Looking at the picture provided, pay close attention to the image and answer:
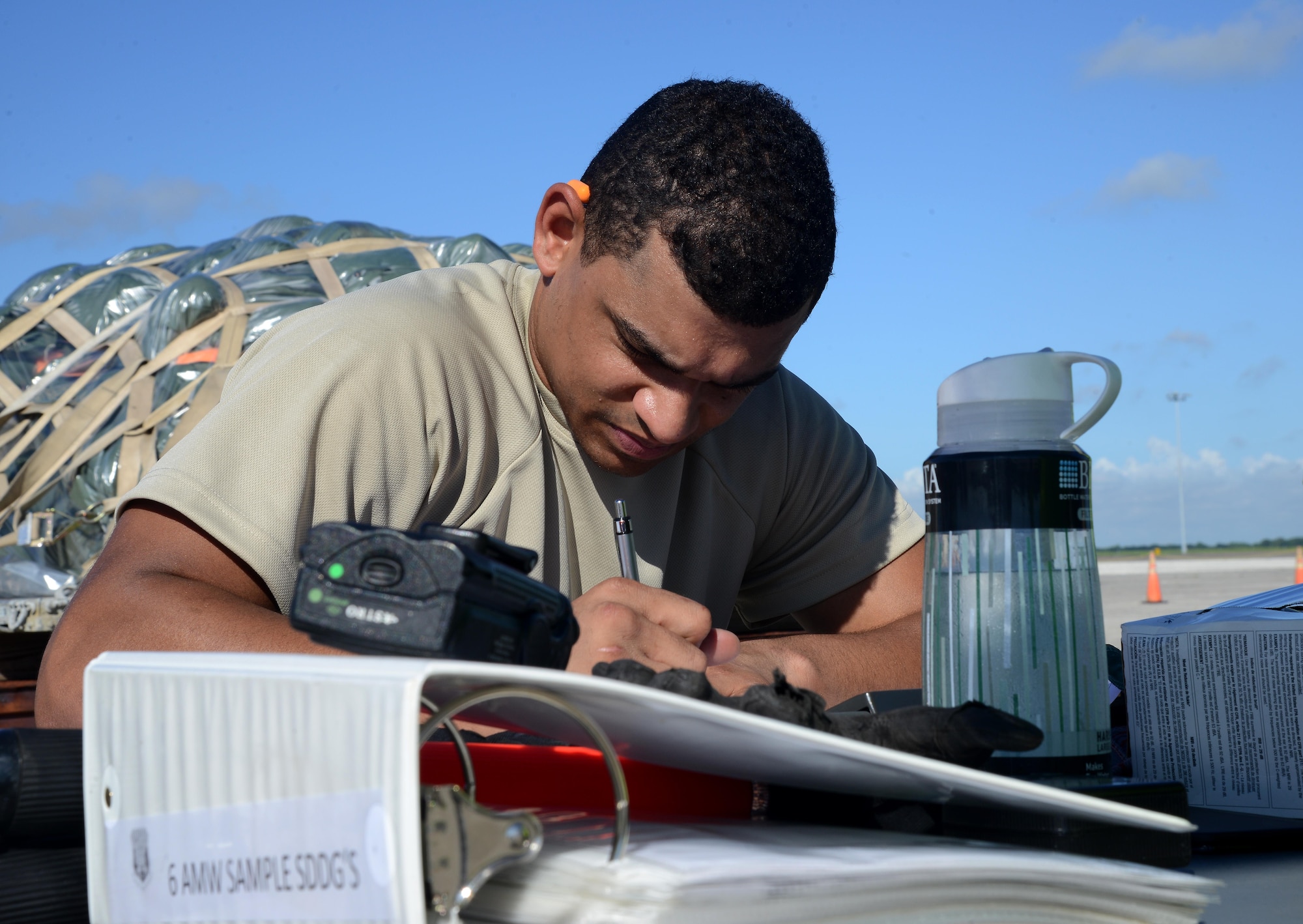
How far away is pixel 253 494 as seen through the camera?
1262mm

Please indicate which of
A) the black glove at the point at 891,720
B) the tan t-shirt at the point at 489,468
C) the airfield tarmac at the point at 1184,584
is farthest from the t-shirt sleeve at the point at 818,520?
the airfield tarmac at the point at 1184,584

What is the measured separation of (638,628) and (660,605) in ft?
0.17

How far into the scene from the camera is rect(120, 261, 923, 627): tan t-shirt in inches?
50.5

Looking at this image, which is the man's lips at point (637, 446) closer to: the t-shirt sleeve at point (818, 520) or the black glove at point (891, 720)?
the t-shirt sleeve at point (818, 520)

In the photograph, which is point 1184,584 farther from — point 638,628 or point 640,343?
point 638,628

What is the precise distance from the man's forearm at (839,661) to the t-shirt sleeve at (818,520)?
0.28 m

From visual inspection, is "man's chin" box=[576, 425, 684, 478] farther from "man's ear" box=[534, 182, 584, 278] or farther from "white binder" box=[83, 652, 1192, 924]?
"white binder" box=[83, 652, 1192, 924]

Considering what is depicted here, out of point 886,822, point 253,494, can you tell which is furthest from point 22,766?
point 253,494

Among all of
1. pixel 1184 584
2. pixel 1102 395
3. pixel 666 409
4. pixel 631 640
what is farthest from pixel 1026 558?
pixel 1184 584

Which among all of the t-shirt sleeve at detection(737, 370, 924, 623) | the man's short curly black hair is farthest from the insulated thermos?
the t-shirt sleeve at detection(737, 370, 924, 623)

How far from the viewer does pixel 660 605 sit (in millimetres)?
1164

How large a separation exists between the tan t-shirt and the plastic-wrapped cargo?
1.71m

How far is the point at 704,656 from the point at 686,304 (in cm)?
45

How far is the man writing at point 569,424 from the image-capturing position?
1189 millimetres
